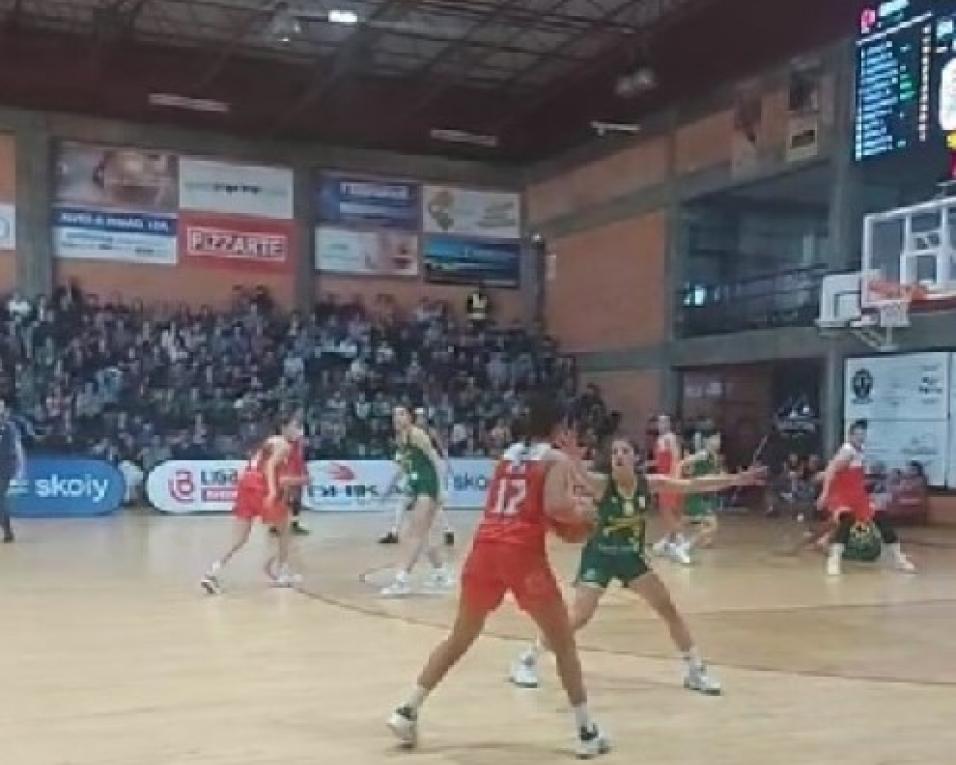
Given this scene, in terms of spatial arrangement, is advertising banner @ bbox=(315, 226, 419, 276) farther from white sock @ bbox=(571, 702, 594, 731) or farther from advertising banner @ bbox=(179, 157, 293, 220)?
white sock @ bbox=(571, 702, 594, 731)

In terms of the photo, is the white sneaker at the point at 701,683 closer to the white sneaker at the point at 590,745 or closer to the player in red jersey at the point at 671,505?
the white sneaker at the point at 590,745

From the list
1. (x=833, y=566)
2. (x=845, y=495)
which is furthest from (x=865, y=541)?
(x=833, y=566)

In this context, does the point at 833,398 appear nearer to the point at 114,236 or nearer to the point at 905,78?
the point at 905,78

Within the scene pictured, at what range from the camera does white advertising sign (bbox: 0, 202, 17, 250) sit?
29891mm

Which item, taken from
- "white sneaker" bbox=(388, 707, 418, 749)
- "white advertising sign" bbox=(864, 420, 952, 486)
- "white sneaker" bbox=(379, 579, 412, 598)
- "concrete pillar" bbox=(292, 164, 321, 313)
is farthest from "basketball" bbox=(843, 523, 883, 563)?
"concrete pillar" bbox=(292, 164, 321, 313)

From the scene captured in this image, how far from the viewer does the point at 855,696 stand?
306 inches

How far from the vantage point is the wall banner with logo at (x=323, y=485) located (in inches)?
974

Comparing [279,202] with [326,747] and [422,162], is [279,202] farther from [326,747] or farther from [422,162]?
[326,747]

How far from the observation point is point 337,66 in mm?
29797

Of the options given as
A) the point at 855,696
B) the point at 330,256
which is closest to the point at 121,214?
the point at 330,256

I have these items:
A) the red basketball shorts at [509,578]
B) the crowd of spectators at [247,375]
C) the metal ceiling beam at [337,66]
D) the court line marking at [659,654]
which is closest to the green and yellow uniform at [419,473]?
the court line marking at [659,654]

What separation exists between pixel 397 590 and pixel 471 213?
2389 centimetres

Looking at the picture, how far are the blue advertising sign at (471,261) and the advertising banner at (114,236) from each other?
6761 mm

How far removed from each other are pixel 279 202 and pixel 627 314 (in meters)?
9.09
